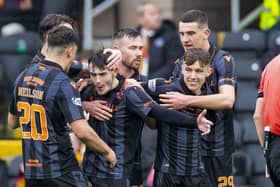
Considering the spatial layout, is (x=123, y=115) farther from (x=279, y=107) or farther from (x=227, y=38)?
(x=227, y=38)

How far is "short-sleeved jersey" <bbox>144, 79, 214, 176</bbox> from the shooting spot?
29.2 ft

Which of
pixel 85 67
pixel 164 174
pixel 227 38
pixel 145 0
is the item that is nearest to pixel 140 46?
pixel 85 67

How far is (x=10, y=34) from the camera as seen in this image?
45.1 feet

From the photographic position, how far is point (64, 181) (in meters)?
8.27

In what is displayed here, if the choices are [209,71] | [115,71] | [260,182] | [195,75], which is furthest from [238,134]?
[115,71]

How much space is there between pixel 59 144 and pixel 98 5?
645cm

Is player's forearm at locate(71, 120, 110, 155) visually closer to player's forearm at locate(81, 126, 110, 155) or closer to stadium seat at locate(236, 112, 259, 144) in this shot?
player's forearm at locate(81, 126, 110, 155)

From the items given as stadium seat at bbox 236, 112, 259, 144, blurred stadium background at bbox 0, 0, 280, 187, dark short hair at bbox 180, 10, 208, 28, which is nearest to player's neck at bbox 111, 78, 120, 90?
dark short hair at bbox 180, 10, 208, 28

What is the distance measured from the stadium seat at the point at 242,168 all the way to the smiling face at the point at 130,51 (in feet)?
11.2

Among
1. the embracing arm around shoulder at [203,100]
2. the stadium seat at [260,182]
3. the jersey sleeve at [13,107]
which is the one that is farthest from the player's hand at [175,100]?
the stadium seat at [260,182]

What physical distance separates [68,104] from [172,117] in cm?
92

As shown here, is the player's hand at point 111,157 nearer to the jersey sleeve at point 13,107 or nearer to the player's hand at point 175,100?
the player's hand at point 175,100

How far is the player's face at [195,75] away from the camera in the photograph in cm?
877

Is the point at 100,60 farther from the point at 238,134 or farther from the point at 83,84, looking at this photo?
the point at 238,134
